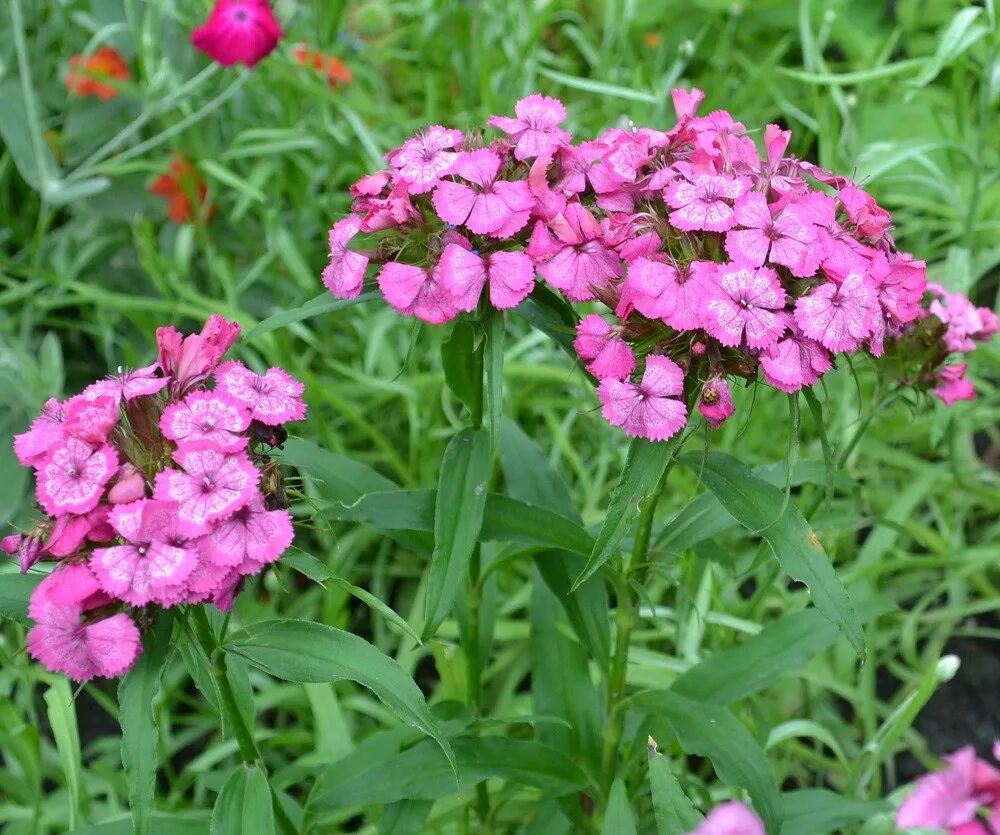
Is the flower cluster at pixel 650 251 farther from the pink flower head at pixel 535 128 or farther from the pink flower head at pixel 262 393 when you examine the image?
the pink flower head at pixel 262 393

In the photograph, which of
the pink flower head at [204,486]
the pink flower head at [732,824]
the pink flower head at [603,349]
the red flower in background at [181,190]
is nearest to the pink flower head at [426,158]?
the pink flower head at [603,349]

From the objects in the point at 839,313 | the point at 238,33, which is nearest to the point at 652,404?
the point at 839,313

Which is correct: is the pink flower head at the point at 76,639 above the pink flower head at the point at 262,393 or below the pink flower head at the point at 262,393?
below

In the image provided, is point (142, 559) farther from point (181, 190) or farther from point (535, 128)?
point (181, 190)

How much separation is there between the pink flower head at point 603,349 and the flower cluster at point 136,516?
26cm

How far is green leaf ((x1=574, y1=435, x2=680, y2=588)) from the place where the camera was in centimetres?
82

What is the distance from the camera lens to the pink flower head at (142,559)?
2.35ft

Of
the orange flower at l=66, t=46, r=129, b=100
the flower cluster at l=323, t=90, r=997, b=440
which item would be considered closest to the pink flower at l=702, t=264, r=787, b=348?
the flower cluster at l=323, t=90, r=997, b=440

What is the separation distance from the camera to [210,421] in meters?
0.79

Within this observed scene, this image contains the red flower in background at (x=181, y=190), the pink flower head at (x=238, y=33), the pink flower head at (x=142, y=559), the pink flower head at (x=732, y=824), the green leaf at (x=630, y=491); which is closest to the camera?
the pink flower head at (x=732, y=824)

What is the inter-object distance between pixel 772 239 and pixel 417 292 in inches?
11.8

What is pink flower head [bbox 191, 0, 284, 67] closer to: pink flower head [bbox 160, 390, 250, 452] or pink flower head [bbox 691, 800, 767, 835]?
pink flower head [bbox 160, 390, 250, 452]

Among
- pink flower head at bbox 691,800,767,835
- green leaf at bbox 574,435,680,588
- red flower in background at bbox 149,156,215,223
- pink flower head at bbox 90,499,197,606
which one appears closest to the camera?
pink flower head at bbox 691,800,767,835

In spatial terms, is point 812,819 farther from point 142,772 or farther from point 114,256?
point 114,256
